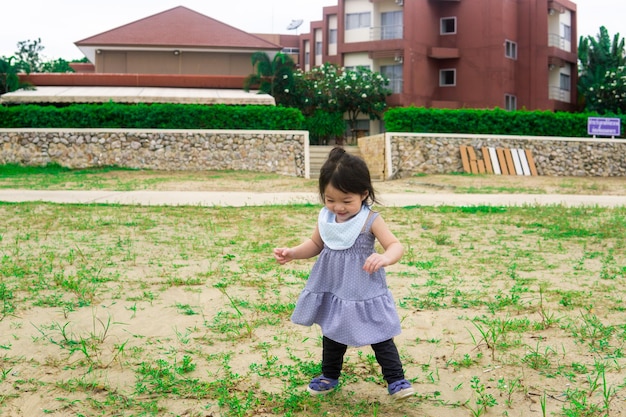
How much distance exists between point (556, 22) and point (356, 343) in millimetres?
39661

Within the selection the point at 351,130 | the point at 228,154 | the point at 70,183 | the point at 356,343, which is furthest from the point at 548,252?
the point at 351,130

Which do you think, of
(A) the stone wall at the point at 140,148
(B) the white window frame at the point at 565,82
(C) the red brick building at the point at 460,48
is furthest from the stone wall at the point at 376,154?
(B) the white window frame at the point at 565,82

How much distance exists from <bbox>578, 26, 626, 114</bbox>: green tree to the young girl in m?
37.2

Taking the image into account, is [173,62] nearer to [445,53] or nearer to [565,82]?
[445,53]

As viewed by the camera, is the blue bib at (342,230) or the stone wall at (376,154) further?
the stone wall at (376,154)

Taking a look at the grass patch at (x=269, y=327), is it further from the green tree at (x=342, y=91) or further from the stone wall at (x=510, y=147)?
the green tree at (x=342, y=91)

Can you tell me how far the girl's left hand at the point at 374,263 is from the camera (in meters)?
2.96

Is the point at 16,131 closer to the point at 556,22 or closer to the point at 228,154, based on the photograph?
the point at 228,154

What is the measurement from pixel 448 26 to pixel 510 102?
548cm

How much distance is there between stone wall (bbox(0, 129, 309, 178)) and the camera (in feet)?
71.8

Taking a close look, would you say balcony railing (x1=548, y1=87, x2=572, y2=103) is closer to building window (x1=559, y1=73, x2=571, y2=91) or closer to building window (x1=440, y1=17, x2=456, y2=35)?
building window (x1=559, y1=73, x2=571, y2=91)

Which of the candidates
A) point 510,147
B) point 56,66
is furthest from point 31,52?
point 510,147

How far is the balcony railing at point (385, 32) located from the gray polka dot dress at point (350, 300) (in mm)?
34395

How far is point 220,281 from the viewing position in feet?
18.2
